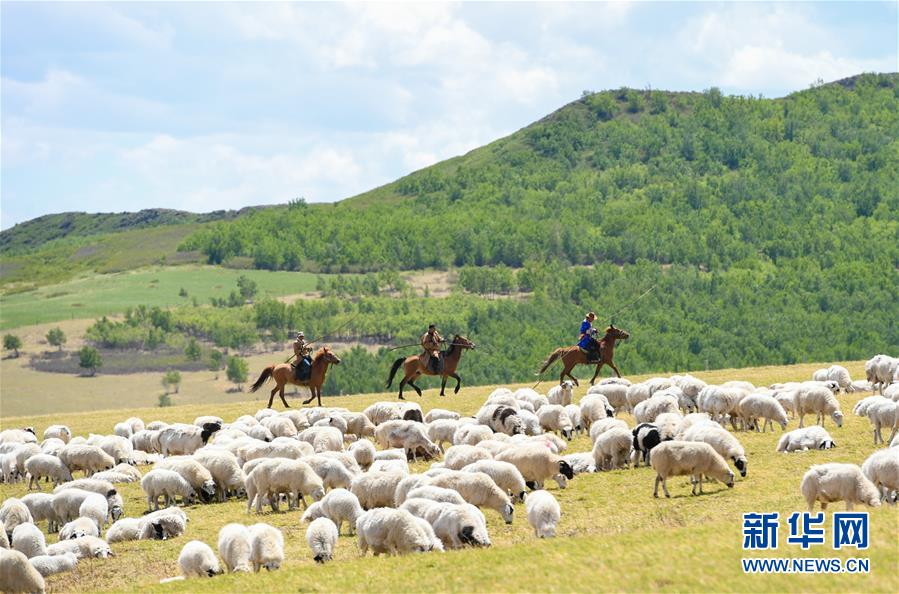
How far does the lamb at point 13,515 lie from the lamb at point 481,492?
8.55 m

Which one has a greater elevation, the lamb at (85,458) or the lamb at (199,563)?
the lamb at (85,458)

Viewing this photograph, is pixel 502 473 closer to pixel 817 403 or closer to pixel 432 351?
pixel 817 403

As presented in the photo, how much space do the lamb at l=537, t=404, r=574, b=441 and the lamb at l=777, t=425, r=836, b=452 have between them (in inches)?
248

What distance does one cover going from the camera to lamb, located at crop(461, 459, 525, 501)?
2231 cm

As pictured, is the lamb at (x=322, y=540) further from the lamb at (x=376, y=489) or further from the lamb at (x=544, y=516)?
the lamb at (x=544, y=516)

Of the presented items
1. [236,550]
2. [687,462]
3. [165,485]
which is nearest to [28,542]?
[165,485]

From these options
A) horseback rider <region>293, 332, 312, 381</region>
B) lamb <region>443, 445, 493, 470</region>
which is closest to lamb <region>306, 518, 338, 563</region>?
lamb <region>443, 445, 493, 470</region>

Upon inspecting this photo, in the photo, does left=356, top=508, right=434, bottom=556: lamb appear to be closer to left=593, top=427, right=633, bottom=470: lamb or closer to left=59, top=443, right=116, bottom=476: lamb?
left=593, top=427, right=633, bottom=470: lamb

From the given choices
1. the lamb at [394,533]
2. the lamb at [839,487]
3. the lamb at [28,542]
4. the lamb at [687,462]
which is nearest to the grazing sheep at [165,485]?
the lamb at [28,542]

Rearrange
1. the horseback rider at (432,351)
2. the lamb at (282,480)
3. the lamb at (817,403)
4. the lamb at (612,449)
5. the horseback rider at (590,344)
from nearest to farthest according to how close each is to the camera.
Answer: the lamb at (282,480) < the lamb at (612,449) < the lamb at (817,403) < the horseback rider at (590,344) < the horseback rider at (432,351)

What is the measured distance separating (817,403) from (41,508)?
19.6 metres

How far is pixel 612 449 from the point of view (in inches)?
1019

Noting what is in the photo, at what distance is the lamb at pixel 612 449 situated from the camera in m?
25.9

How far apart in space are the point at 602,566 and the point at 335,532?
16.6ft
